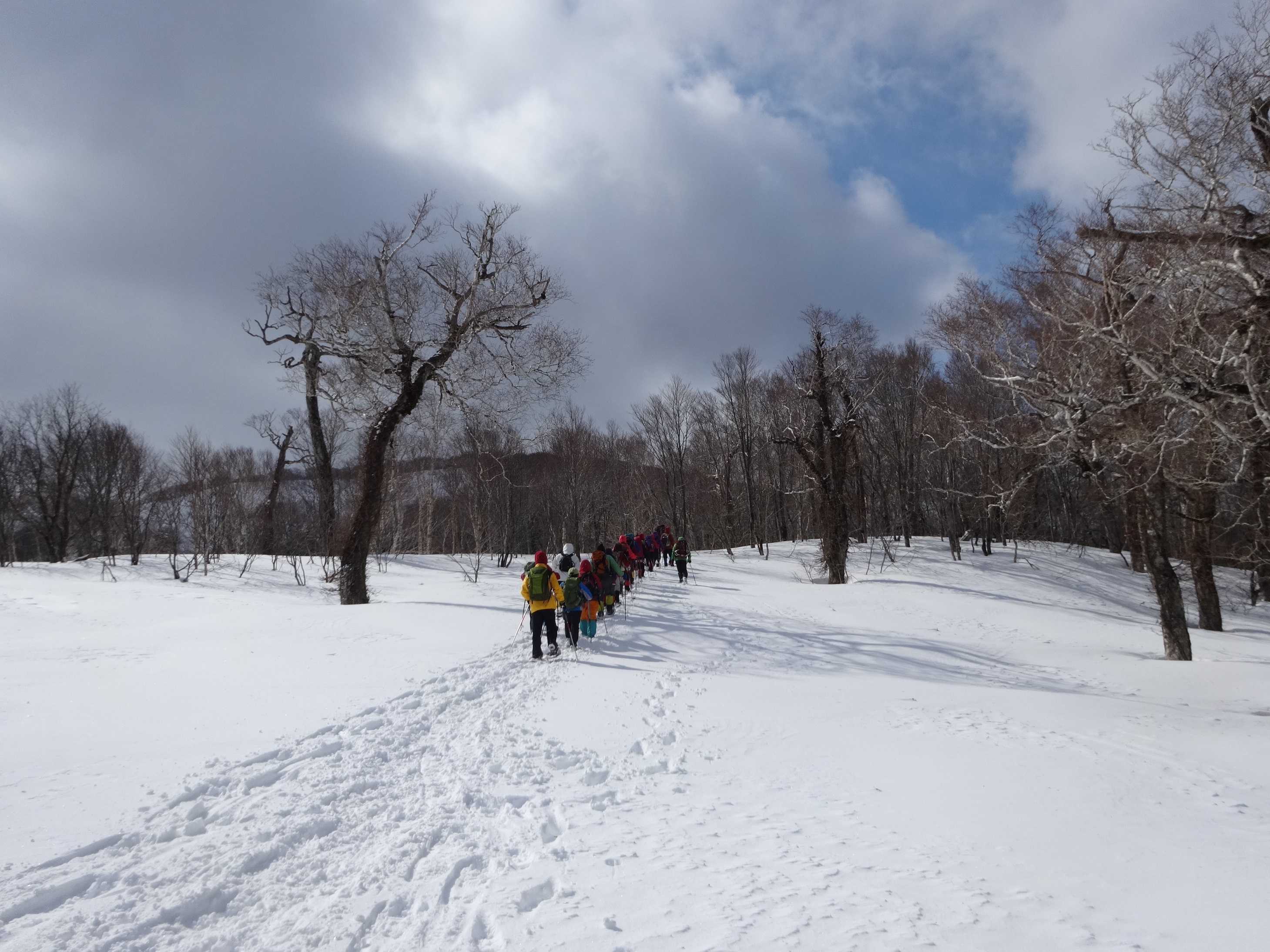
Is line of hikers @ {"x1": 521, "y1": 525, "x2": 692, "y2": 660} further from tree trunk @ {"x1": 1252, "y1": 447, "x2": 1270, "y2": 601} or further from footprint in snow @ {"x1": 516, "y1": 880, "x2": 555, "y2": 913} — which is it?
tree trunk @ {"x1": 1252, "y1": 447, "x2": 1270, "y2": 601}

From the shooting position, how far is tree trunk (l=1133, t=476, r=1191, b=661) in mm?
12227

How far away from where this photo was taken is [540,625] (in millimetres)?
10242

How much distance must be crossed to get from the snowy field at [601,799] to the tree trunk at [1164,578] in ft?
5.57

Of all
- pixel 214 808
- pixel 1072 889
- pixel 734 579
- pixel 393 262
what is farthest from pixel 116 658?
pixel 734 579

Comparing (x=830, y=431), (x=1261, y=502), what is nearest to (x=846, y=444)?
(x=830, y=431)

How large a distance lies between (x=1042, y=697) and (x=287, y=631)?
460 inches

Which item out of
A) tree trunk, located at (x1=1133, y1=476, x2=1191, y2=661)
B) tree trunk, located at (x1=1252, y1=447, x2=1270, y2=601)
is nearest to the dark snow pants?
tree trunk, located at (x1=1252, y1=447, x2=1270, y2=601)

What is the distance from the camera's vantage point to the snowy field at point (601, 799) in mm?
3182

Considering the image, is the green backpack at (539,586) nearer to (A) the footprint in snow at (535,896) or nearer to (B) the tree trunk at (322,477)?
(A) the footprint in snow at (535,896)

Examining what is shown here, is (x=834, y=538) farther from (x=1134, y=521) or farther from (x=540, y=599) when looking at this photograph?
(x=540, y=599)

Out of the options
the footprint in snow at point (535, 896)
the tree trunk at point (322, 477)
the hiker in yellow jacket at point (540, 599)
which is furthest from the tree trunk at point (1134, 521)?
the tree trunk at point (322, 477)

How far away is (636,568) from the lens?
22281 mm

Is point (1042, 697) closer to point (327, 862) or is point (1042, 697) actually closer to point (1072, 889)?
point (1072, 889)

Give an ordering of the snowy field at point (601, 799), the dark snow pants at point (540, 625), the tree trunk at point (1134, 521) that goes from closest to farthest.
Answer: the snowy field at point (601, 799) < the dark snow pants at point (540, 625) < the tree trunk at point (1134, 521)
